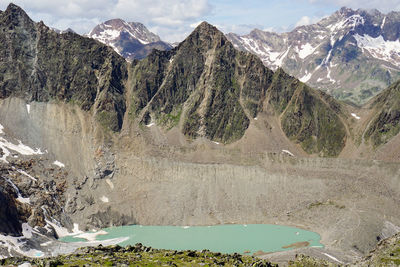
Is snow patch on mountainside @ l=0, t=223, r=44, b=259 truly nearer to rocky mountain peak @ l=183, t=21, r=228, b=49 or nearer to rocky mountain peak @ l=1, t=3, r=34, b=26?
rocky mountain peak @ l=1, t=3, r=34, b=26

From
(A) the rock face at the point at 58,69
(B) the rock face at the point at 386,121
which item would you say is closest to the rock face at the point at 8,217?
(A) the rock face at the point at 58,69

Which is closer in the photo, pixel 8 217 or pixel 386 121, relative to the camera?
pixel 8 217

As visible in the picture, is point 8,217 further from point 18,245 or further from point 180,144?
point 180,144

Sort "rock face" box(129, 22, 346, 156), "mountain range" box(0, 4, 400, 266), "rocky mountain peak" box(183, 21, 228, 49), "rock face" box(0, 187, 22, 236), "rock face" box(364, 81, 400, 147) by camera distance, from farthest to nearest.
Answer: "rocky mountain peak" box(183, 21, 228, 49) → "rock face" box(129, 22, 346, 156) → "rock face" box(364, 81, 400, 147) → "mountain range" box(0, 4, 400, 266) → "rock face" box(0, 187, 22, 236)

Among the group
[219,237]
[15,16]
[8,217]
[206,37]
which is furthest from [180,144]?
Result: [15,16]

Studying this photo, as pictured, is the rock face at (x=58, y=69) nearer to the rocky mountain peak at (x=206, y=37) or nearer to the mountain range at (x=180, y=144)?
the mountain range at (x=180, y=144)

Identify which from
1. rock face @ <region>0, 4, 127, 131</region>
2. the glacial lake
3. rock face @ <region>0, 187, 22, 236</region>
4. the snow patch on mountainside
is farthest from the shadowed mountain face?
the snow patch on mountainside

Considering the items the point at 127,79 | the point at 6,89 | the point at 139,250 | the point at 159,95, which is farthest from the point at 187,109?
the point at 139,250
